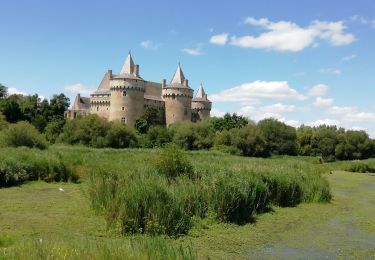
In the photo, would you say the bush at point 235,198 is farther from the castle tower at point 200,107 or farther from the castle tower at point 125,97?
the castle tower at point 200,107

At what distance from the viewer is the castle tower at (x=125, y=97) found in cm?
7038

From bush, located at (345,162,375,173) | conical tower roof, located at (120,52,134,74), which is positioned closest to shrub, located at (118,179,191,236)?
bush, located at (345,162,375,173)

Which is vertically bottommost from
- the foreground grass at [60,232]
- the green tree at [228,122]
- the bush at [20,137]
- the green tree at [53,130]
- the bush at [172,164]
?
the foreground grass at [60,232]

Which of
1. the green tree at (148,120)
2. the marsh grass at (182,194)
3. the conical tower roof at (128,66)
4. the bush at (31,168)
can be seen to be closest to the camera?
the marsh grass at (182,194)

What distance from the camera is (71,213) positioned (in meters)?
12.8

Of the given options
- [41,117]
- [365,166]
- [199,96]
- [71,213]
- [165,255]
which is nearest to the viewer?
[165,255]

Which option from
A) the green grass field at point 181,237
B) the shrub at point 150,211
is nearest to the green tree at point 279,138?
the green grass field at point 181,237

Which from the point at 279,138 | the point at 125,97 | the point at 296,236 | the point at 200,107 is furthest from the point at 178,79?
the point at 296,236

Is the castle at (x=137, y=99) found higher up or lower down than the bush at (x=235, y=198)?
higher up

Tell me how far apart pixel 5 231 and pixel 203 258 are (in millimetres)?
4244

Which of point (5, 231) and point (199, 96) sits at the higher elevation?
point (199, 96)

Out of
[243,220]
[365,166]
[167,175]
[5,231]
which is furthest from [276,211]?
[365,166]

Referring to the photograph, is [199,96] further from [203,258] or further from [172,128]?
[203,258]

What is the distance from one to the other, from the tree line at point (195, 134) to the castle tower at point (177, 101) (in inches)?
232
